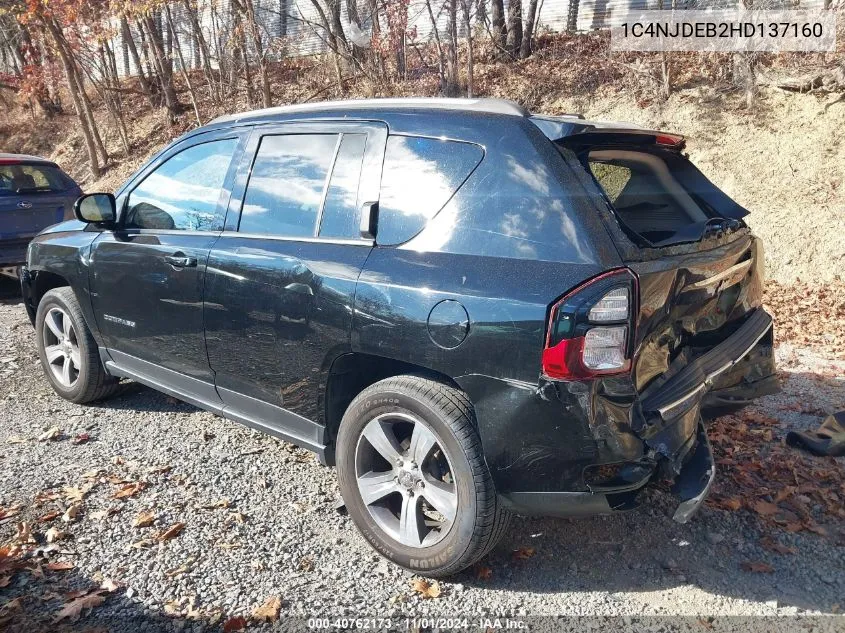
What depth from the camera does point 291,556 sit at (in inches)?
120

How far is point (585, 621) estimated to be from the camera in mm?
2615

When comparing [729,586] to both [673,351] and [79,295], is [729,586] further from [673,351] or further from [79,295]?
[79,295]

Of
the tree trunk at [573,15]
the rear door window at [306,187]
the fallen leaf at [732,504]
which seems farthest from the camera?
the tree trunk at [573,15]

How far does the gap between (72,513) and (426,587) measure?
1936 millimetres

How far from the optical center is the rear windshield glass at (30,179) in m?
8.33

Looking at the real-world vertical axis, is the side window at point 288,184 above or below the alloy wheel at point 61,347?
above

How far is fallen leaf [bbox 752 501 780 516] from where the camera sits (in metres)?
3.32

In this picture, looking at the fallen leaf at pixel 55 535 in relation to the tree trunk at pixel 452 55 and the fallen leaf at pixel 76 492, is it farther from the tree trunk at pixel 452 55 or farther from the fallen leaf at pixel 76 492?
the tree trunk at pixel 452 55

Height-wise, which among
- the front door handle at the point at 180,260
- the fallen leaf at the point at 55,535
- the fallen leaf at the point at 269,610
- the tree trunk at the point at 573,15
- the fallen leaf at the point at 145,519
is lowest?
the fallen leaf at the point at 145,519

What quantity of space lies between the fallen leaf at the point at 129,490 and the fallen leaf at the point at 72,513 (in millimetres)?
180

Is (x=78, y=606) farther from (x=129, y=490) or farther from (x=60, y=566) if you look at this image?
(x=129, y=490)

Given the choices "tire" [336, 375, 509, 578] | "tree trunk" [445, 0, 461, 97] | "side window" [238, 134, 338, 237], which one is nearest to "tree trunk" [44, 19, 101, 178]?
"tree trunk" [445, 0, 461, 97]

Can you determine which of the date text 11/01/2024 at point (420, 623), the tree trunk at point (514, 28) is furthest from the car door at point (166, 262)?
the tree trunk at point (514, 28)

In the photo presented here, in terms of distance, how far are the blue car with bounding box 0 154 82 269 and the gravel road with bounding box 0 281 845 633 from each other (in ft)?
16.6
